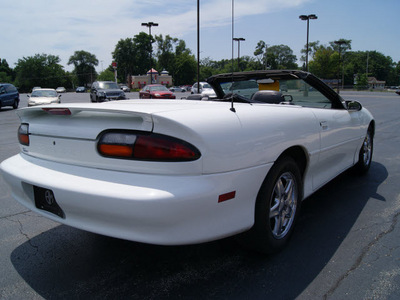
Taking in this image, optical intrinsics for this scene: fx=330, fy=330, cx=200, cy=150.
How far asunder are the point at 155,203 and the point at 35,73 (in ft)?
374

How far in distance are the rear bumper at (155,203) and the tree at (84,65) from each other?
125545mm

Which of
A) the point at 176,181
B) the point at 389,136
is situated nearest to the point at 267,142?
the point at 176,181

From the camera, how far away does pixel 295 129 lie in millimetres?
2549

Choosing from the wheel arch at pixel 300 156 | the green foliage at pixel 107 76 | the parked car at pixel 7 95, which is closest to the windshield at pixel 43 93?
the parked car at pixel 7 95

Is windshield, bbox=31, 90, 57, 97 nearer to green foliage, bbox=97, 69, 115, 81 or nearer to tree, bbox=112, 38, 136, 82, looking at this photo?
tree, bbox=112, 38, 136, 82

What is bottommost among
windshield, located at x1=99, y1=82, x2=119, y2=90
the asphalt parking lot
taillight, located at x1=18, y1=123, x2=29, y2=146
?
the asphalt parking lot

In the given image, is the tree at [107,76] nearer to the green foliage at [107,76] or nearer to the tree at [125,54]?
the green foliage at [107,76]

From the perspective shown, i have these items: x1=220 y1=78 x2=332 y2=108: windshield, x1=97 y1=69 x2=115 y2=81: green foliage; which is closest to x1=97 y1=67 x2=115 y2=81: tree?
x1=97 y1=69 x2=115 y2=81: green foliage

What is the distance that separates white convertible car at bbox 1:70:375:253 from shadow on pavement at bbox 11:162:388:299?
206mm

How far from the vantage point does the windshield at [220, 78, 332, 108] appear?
140 inches

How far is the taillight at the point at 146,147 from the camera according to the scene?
185 centimetres

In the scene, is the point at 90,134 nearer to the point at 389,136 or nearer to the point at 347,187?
the point at 347,187

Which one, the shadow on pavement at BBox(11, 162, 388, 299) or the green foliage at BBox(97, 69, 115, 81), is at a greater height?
the green foliage at BBox(97, 69, 115, 81)

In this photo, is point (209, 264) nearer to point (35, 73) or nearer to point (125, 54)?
point (125, 54)
